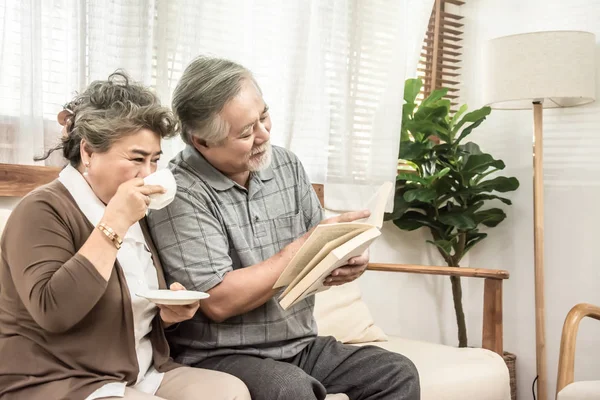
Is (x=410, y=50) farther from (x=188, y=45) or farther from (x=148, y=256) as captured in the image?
(x=148, y=256)

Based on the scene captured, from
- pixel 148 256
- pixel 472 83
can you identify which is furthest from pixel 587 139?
pixel 148 256

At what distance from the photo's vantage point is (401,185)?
344 centimetres

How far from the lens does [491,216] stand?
3.50 meters

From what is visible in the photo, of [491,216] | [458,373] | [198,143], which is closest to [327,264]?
[198,143]

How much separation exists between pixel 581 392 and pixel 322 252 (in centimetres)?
105

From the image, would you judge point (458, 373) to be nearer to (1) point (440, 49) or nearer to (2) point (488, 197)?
(2) point (488, 197)

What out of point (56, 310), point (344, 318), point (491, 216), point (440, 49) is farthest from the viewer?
point (440, 49)

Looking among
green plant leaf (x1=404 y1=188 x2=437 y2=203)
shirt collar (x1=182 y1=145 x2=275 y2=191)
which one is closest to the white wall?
green plant leaf (x1=404 y1=188 x2=437 y2=203)

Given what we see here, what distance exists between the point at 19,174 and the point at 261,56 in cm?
107

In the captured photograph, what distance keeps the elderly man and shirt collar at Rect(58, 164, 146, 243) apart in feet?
0.76

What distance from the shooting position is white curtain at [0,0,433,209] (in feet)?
7.09

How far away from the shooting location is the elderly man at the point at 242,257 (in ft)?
5.74

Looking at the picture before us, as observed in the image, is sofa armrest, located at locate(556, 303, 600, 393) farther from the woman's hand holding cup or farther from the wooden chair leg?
the woman's hand holding cup

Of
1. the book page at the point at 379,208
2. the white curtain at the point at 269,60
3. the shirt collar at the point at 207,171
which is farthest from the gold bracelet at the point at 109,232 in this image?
the white curtain at the point at 269,60
